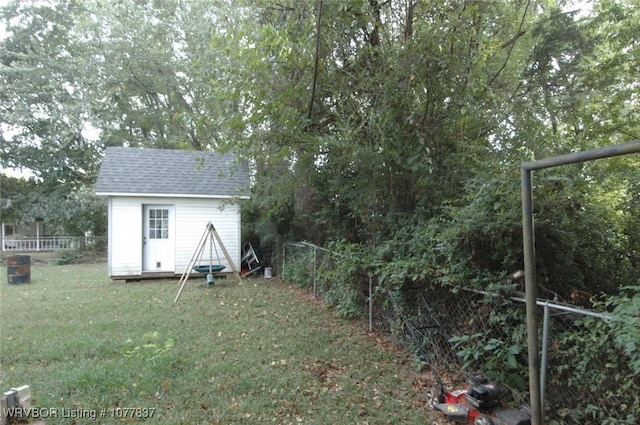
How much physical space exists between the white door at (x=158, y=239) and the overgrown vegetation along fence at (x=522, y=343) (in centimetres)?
705

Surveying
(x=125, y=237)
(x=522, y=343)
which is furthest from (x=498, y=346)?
(x=125, y=237)

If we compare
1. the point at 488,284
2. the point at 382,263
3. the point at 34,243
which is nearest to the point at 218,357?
the point at 382,263

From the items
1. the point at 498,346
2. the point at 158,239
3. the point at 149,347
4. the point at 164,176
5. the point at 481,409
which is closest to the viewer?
the point at 481,409

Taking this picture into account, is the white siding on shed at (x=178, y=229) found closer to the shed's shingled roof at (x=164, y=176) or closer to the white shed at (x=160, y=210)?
the white shed at (x=160, y=210)

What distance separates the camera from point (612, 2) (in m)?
5.48

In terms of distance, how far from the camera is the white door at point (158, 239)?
33.4ft

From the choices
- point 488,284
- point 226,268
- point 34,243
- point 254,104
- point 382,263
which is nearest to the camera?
point 488,284

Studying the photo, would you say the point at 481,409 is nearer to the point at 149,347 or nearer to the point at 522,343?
the point at 522,343

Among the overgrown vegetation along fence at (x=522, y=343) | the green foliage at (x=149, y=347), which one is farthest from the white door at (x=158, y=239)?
the overgrown vegetation along fence at (x=522, y=343)

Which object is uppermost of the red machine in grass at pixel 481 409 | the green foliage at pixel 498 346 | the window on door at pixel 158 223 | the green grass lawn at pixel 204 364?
the window on door at pixel 158 223

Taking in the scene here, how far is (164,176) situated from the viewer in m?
10.5

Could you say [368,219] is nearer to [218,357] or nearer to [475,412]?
[218,357]

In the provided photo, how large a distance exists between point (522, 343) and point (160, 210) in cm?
967

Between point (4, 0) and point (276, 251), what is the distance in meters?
18.3
